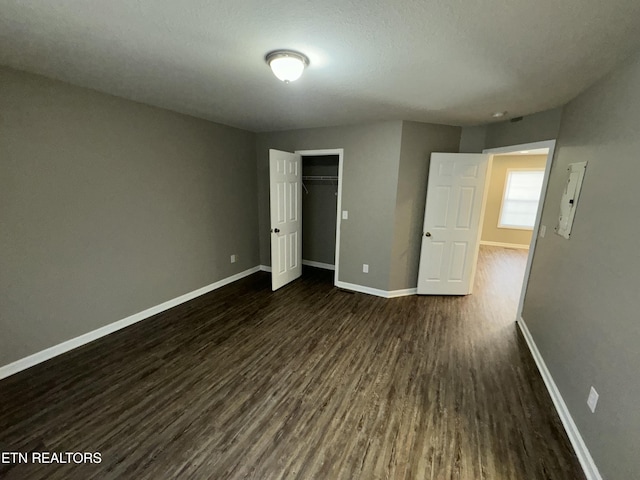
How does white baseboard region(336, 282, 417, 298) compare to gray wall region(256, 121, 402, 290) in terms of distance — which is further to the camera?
white baseboard region(336, 282, 417, 298)

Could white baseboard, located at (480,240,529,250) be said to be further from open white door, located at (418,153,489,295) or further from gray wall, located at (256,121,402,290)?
gray wall, located at (256,121,402,290)

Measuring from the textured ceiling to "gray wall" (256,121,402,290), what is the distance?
0.94 meters

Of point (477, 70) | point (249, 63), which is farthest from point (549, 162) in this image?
point (249, 63)

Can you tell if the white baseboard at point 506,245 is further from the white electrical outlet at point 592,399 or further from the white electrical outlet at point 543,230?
the white electrical outlet at point 592,399

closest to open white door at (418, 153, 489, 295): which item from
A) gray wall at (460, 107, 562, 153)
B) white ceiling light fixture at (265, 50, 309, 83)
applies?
gray wall at (460, 107, 562, 153)

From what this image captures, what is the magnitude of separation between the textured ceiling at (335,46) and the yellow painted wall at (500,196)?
471 centimetres

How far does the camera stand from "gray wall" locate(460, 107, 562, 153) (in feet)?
9.04

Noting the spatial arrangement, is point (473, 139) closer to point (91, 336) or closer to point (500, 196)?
point (500, 196)

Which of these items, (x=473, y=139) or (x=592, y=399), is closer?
(x=592, y=399)

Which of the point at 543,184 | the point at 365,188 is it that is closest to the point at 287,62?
the point at 365,188

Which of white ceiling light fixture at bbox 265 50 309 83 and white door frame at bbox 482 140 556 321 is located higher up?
white ceiling light fixture at bbox 265 50 309 83

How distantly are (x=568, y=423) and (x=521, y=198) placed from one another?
20.6 feet

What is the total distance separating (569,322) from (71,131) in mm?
4347

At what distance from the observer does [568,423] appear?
1.80 m
